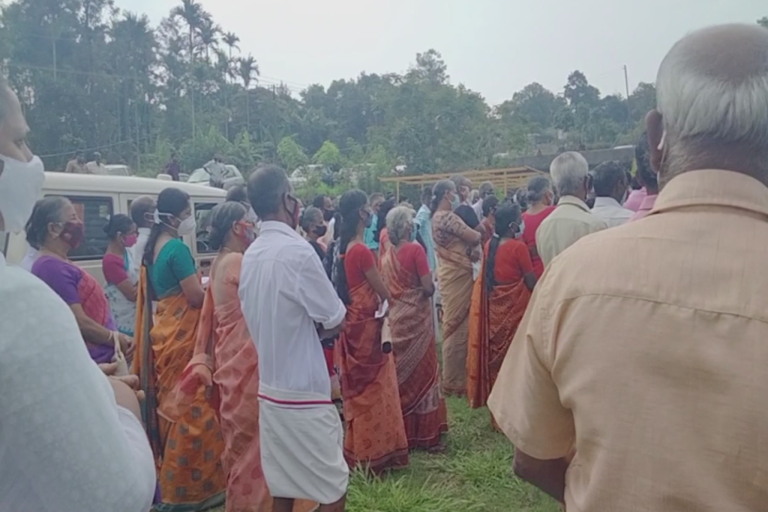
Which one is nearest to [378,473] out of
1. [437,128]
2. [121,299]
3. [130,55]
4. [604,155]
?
[121,299]

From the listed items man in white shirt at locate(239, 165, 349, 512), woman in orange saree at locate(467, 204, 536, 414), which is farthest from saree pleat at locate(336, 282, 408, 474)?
man in white shirt at locate(239, 165, 349, 512)

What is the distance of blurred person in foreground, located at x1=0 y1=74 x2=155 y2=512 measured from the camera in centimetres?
99

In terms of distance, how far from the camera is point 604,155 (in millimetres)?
18859

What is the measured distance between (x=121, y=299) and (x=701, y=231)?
446 centimetres

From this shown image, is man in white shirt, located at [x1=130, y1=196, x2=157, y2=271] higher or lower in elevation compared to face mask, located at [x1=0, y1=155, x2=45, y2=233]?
lower

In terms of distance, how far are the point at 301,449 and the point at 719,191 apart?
7.25 feet

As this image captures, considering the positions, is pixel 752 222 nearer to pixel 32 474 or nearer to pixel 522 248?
pixel 32 474

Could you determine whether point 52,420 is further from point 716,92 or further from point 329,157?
point 329,157

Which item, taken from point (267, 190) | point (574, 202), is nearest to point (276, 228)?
point (267, 190)

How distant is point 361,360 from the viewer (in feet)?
13.9

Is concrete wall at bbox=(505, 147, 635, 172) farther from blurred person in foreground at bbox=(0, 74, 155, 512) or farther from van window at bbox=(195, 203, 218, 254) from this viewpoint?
blurred person in foreground at bbox=(0, 74, 155, 512)

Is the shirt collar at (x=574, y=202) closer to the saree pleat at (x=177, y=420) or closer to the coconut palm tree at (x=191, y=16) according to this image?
the saree pleat at (x=177, y=420)

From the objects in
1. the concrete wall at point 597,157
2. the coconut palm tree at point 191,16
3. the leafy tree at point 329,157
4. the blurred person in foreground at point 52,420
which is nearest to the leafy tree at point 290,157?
the leafy tree at point 329,157

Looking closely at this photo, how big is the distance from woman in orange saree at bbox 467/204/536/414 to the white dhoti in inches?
89.5
